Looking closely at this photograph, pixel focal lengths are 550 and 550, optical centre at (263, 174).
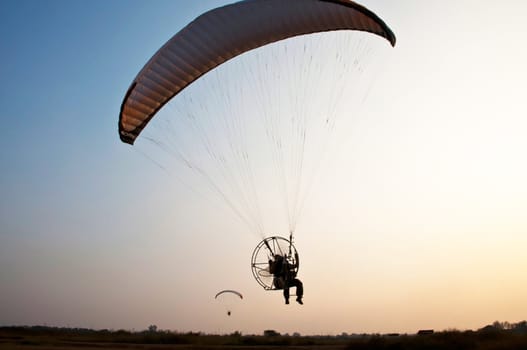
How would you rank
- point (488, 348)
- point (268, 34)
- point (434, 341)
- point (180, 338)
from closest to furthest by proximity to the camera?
point (488, 348) < point (268, 34) < point (434, 341) < point (180, 338)

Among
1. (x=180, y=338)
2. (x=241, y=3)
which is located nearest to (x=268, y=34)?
(x=241, y=3)

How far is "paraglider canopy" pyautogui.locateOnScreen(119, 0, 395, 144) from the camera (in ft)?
57.6

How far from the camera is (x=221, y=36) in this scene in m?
18.4

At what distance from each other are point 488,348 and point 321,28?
11589 millimetres

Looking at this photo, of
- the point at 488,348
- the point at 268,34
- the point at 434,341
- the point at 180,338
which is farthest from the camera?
the point at 180,338

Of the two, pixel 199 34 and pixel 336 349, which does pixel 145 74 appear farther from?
pixel 336 349

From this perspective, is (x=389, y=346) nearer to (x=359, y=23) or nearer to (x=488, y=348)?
(x=488, y=348)

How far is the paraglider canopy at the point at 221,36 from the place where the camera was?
17547 mm

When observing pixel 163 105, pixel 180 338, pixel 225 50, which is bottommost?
pixel 180 338

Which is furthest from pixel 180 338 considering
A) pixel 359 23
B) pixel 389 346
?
pixel 359 23

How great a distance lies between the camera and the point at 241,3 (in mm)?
17938

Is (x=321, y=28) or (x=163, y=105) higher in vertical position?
(x=321, y=28)

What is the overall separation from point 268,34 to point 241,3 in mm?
1405

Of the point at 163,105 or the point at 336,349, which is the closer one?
the point at 163,105
